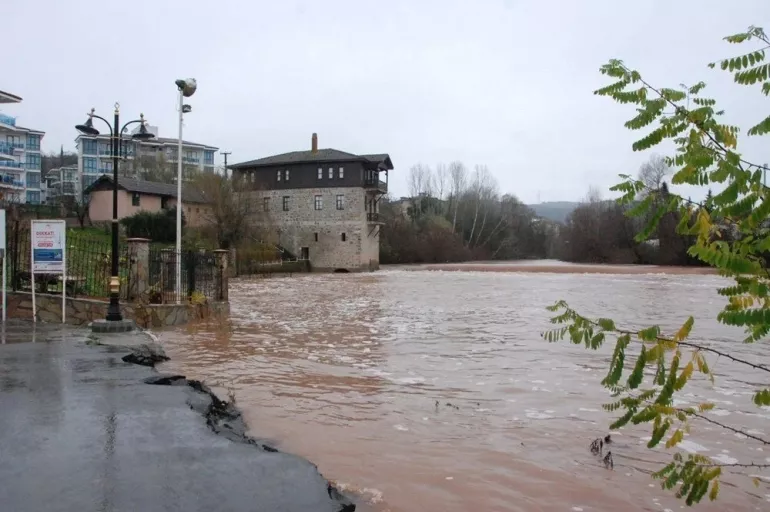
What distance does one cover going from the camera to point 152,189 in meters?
51.5

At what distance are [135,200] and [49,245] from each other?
133ft

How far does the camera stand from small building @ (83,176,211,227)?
4919 cm

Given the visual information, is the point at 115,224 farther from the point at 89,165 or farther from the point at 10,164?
the point at 89,165

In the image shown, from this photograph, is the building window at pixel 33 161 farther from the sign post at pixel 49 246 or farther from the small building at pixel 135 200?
the sign post at pixel 49 246

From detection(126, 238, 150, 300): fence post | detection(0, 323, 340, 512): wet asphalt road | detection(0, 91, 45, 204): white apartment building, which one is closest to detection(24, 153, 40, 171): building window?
detection(0, 91, 45, 204): white apartment building

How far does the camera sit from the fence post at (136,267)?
1453cm

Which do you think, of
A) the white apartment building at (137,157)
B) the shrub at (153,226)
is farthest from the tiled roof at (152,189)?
the shrub at (153,226)

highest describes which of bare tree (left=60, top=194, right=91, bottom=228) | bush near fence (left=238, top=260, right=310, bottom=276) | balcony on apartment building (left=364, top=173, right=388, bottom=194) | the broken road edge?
balcony on apartment building (left=364, top=173, right=388, bottom=194)

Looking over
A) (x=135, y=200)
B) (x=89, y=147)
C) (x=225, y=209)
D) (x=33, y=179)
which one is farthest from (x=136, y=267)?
(x=89, y=147)

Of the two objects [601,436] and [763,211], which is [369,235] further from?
[763,211]

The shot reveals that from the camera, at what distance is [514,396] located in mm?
8305

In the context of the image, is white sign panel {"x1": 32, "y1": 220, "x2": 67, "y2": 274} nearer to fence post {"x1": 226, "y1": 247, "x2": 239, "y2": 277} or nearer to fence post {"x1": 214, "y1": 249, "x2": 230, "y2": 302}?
fence post {"x1": 214, "y1": 249, "x2": 230, "y2": 302}

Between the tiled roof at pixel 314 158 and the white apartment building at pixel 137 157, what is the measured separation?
513 centimetres

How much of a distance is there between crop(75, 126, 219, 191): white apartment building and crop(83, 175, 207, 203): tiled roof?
3368mm
